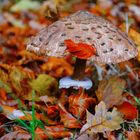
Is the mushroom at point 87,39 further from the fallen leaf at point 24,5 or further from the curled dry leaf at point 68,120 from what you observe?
the fallen leaf at point 24,5

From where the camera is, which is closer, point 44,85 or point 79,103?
point 79,103

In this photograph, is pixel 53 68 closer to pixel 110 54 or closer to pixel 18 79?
pixel 18 79

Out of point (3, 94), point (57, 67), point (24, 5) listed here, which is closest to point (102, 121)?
point (3, 94)

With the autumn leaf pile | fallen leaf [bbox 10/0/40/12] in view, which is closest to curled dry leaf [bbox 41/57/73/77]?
the autumn leaf pile

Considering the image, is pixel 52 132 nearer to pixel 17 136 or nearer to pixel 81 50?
pixel 17 136

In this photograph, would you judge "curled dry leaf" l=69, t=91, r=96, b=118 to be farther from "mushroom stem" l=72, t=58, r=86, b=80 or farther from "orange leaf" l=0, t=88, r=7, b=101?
"orange leaf" l=0, t=88, r=7, b=101

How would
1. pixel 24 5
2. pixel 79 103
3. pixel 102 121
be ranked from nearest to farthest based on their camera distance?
pixel 102 121
pixel 79 103
pixel 24 5
